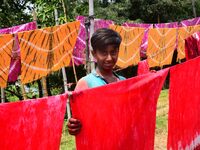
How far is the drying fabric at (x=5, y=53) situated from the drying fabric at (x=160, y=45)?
116 inches

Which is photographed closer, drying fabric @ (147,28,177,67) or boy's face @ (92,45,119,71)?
boy's face @ (92,45,119,71)

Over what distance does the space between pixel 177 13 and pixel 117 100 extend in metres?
16.7

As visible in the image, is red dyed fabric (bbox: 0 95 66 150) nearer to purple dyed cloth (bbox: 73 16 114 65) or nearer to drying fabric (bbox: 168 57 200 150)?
drying fabric (bbox: 168 57 200 150)

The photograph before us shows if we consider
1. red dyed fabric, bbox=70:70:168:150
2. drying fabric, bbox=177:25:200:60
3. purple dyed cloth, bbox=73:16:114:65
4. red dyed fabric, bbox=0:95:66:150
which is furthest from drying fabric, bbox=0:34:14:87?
drying fabric, bbox=177:25:200:60

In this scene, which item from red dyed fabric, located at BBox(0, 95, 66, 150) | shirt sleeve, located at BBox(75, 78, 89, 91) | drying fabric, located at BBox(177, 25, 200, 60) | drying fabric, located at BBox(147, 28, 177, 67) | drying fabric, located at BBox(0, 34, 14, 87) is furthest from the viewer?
drying fabric, located at BBox(177, 25, 200, 60)

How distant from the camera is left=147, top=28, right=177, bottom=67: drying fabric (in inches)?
318

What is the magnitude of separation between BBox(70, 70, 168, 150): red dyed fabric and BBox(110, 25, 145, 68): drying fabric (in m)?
4.63

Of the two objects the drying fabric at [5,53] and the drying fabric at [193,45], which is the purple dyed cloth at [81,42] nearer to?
the drying fabric at [5,53]

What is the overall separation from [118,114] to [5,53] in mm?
3315

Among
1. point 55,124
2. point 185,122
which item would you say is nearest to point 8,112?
point 55,124

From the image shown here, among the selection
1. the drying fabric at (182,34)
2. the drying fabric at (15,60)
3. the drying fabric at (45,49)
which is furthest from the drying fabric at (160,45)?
the drying fabric at (15,60)

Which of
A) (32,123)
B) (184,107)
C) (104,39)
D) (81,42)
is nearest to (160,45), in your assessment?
(81,42)

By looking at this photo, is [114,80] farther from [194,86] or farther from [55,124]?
[194,86]

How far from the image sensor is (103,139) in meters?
2.33
